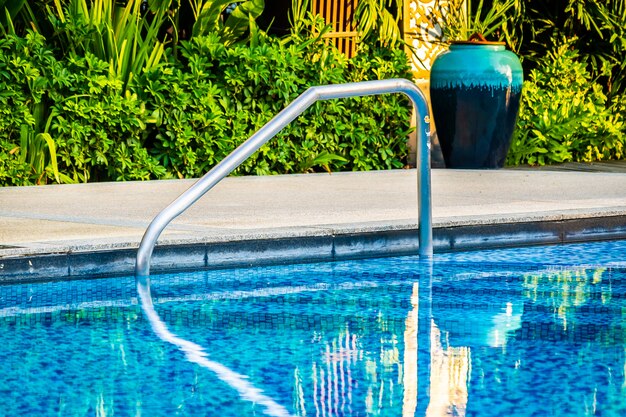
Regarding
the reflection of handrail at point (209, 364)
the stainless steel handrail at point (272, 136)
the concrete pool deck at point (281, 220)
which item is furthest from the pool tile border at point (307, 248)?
the reflection of handrail at point (209, 364)

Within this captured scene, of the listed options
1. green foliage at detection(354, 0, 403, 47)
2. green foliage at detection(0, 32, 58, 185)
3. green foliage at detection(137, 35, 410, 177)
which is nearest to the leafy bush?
green foliage at detection(0, 32, 58, 185)

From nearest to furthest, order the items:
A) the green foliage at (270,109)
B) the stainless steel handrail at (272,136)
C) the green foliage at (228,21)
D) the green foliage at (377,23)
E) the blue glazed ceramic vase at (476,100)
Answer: the stainless steel handrail at (272,136) < the green foliage at (270,109) < the green foliage at (228,21) < the blue glazed ceramic vase at (476,100) < the green foliage at (377,23)

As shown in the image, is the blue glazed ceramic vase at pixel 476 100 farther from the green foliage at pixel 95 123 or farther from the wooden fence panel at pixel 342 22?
the green foliage at pixel 95 123

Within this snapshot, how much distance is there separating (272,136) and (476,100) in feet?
16.8

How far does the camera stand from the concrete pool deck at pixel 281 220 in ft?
16.2

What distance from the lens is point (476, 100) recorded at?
973 cm

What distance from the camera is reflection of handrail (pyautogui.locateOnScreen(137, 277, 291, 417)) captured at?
2.95 meters

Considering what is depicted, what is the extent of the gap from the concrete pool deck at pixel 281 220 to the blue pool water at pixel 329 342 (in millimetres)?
114

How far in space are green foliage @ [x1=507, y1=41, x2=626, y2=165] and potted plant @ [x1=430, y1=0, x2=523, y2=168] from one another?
2.61ft

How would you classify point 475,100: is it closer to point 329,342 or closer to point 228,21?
point 228,21

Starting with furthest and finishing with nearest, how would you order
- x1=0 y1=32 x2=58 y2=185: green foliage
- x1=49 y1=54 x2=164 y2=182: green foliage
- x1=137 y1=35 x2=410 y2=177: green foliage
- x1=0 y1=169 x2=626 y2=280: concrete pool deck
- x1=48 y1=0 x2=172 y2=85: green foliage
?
x1=137 y1=35 x2=410 y2=177: green foliage, x1=48 y1=0 x2=172 y2=85: green foliage, x1=49 y1=54 x2=164 y2=182: green foliage, x1=0 y1=32 x2=58 y2=185: green foliage, x1=0 y1=169 x2=626 y2=280: concrete pool deck

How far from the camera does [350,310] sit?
4367mm

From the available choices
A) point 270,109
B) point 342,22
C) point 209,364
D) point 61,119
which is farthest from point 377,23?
point 209,364

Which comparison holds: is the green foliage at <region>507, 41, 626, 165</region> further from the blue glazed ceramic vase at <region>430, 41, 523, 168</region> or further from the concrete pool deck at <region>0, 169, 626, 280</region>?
the concrete pool deck at <region>0, 169, 626, 280</region>
